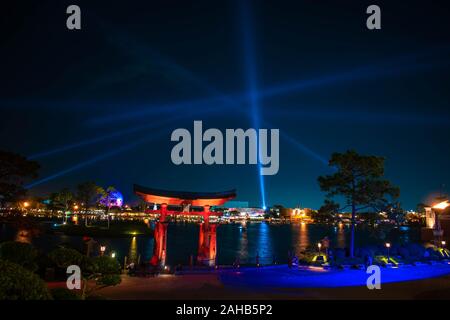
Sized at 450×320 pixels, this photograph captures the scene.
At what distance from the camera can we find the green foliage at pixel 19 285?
659cm

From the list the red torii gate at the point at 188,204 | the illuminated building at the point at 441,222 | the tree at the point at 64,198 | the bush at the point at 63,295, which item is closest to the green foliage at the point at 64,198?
the tree at the point at 64,198

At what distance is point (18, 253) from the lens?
43.7ft

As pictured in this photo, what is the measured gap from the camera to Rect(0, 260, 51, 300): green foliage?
259 inches

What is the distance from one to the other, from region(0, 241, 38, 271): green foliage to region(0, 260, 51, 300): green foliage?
292 inches

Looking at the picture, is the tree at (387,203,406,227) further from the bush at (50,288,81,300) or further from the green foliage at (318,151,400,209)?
the bush at (50,288,81,300)

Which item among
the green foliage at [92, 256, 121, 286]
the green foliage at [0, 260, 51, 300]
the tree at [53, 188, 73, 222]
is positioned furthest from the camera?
the tree at [53, 188, 73, 222]

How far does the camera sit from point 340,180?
28.5 metres

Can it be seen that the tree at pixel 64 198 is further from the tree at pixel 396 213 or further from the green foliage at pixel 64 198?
the tree at pixel 396 213

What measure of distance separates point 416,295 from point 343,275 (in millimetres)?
5126

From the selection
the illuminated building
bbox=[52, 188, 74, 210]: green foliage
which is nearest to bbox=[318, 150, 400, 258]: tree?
the illuminated building

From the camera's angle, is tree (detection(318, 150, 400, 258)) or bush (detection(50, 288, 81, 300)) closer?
bush (detection(50, 288, 81, 300))

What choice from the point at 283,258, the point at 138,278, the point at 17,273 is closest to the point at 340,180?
the point at 138,278

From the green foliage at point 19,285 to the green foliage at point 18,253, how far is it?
7423mm
